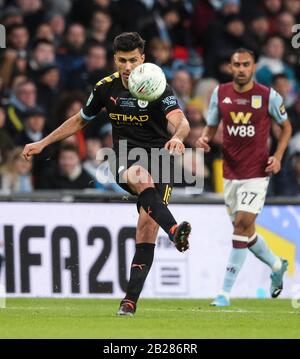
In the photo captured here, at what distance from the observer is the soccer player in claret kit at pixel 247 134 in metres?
13.6

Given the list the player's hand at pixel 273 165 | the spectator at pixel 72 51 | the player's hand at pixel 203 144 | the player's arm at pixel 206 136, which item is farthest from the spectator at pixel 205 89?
the player's hand at pixel 273 165

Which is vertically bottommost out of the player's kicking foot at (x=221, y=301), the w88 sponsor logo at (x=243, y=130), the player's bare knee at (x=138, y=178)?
the player's kicking foot at (x=221, y=301)

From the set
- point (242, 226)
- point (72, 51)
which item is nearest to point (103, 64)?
point (72, 51)

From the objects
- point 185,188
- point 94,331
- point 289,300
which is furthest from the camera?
point 185,188

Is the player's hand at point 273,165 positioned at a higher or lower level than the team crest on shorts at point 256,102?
lower

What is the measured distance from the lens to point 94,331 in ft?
32.9

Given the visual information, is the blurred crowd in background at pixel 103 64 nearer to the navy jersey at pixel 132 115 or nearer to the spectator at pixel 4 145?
the spectator at pixel 4 145

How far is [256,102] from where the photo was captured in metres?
13.6

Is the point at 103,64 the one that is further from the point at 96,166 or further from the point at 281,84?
the point at 281,84

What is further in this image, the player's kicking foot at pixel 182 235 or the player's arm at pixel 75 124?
the player's arm at pixel 75 124

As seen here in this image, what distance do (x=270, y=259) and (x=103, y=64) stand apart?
5745mm

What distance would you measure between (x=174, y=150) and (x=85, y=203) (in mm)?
4970

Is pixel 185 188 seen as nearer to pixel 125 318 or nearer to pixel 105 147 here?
pixel 105 147
